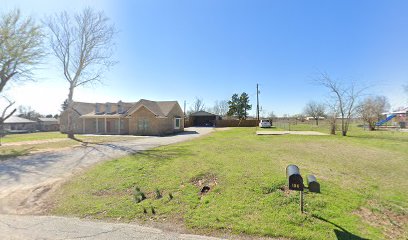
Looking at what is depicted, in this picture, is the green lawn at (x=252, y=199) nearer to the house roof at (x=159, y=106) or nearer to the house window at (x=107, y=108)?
the house roof at (x=159, y=106)

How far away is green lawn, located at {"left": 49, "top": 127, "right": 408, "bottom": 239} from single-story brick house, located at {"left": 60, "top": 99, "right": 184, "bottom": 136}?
19.0 metres

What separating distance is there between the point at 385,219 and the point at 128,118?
27.7 meters

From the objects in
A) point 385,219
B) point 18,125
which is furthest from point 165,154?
point 18,125

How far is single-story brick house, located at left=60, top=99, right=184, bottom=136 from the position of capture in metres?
26.5

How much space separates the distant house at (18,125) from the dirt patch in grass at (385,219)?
63.8 metres

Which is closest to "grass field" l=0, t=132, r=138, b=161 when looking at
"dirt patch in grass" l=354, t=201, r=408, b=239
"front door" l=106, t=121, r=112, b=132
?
"front door" l=106, t=121, r=112, b=132

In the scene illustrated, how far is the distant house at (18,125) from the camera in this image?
156ft

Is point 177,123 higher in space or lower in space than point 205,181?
higher

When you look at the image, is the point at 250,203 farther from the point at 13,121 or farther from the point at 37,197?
the point at 13,121

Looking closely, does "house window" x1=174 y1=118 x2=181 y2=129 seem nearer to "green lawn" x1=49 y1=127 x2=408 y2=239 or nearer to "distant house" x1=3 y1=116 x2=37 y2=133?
"green lawn" x1=49 y1=127 x2=408 y2=239

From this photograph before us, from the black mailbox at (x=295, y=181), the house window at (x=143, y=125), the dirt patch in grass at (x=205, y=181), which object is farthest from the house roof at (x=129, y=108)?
the black mailbox at (x=295, y=181)

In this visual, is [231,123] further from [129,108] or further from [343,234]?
[343,234]

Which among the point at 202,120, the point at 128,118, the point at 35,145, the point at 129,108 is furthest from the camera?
the point at 202,120

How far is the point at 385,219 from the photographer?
150 inches
